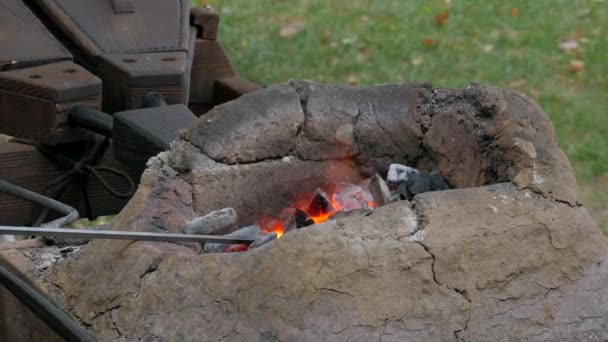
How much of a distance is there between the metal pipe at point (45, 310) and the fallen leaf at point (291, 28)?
4.72 meters

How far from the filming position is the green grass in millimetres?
6234

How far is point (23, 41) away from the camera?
371 cm

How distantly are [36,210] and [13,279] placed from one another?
1.28m

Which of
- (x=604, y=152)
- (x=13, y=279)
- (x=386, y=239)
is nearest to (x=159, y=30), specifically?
(x=13, y=279)

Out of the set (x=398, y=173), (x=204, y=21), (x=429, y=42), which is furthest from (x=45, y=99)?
(x=429, y=42)

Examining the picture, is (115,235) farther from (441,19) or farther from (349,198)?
(441,19)

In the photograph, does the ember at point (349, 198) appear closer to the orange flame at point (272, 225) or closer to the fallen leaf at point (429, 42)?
the orange flame at point (272, 225)

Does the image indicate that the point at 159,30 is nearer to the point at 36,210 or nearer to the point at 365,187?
the point at 36,210

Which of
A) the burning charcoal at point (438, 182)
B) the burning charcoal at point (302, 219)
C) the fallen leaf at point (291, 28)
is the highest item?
the burning charcoal at point (438, 182)

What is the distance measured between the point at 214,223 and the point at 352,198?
0.40 meters

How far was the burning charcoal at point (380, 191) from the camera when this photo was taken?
268 cm

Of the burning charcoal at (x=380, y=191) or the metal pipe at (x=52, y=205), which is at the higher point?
the burning charcoal at (x=380, y=191)

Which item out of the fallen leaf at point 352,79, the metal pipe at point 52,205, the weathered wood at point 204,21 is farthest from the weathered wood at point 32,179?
the fallen leaf at point 352,79

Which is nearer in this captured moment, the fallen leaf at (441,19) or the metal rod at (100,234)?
the metal rod at (100,234)
